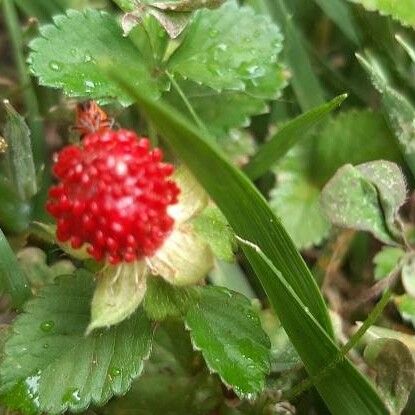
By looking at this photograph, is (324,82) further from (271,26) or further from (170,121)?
(170,121)

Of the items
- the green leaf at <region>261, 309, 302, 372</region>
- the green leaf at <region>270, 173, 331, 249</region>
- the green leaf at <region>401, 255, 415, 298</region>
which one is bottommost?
the green leaf at <region>261, 309, 302, 372</region>

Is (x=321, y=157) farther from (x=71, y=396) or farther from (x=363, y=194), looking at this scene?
(x=71, y=396)

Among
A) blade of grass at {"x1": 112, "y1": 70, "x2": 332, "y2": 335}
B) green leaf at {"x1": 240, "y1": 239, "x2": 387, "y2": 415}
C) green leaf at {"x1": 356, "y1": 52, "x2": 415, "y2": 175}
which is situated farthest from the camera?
green leaf at {"x1": 356, "y1": 52, "x2": 415, "y2": 175}

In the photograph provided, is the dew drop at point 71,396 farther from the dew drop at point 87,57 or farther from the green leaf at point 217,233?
the dew drop at point 87,57

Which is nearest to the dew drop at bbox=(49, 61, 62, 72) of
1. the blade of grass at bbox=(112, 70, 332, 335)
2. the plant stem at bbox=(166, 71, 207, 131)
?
the plant stem at bbox=(166, 71, 207, 131)

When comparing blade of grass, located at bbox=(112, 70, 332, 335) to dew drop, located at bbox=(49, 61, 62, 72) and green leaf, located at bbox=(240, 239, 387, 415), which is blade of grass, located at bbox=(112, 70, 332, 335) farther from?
dew drop, located at bbox=(49, 61, 62, 72)

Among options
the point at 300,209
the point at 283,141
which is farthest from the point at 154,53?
the point at 300,209
